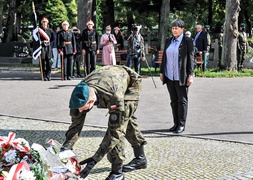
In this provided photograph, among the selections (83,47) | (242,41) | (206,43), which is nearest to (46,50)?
(83,47)

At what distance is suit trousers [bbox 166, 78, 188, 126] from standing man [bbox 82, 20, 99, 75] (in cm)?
740

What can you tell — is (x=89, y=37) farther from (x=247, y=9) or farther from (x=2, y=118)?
(x=247, y=9)

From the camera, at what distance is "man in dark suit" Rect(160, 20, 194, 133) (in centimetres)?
796

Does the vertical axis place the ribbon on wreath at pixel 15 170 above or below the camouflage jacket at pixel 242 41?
below

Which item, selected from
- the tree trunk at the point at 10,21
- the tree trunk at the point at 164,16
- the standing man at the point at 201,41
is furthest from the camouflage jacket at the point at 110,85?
the tree trunk at the point at 10,21

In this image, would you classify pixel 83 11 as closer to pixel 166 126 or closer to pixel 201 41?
pixel 201 41

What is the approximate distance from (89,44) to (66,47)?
2.87 feet

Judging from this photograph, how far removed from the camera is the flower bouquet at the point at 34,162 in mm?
3567

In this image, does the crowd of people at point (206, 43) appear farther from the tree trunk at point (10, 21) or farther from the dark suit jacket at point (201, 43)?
the tree trunk at point (10, 21)

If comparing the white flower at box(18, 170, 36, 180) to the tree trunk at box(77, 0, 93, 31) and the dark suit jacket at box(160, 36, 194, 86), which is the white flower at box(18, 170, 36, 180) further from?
the tree trunk at box(77, 0, 93, 31)

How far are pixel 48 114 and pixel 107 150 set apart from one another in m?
5.26

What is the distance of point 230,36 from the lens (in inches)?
736

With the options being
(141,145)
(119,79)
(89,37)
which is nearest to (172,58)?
(141,145)

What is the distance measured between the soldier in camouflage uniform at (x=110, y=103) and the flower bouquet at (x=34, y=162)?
0.85ft
